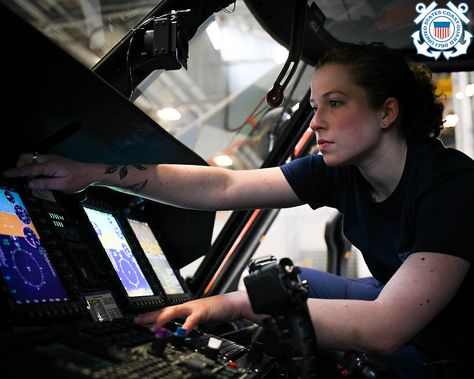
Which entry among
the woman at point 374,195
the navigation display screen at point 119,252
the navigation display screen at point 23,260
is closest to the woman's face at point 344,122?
the woman at point 374,195

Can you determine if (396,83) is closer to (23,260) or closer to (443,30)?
(443,30)

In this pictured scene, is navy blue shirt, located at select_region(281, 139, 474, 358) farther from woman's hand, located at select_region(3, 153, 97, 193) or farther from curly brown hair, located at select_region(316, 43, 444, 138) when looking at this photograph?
woman's hand, located at select_region(3, 153, 97, 193)

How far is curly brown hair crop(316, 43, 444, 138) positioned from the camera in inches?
61.4

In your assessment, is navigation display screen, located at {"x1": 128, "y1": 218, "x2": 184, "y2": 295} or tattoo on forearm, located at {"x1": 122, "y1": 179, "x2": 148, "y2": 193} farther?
navigation display screen, located at {"x1": 128, "y1": 218, "x2": 184, "y2": 295}

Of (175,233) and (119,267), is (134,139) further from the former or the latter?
(175,233)

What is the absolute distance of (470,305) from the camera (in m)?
1.46

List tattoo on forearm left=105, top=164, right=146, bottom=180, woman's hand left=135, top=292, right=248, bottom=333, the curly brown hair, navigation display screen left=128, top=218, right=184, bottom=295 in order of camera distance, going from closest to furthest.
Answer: woman's hand left=135, top=292, right=248, bottom=333
tattoo on forearm left=105, top=164, right=146, bottom=180
the curly brown hair
navigation display screen left=128, top=218, right=184, bottom=295

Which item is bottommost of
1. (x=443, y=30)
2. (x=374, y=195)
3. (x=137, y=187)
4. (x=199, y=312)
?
(x=199, y=312)

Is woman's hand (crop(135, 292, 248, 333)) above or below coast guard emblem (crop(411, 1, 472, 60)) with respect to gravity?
below

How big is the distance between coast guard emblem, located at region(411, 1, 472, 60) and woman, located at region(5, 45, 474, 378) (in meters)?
0.77

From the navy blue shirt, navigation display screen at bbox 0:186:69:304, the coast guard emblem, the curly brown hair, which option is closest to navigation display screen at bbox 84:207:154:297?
navigation display screen at bbox 0:186:69:304

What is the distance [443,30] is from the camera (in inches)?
96.1

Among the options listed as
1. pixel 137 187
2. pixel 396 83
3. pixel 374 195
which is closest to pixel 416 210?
pixel 374 195

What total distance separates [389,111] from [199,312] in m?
0.87
